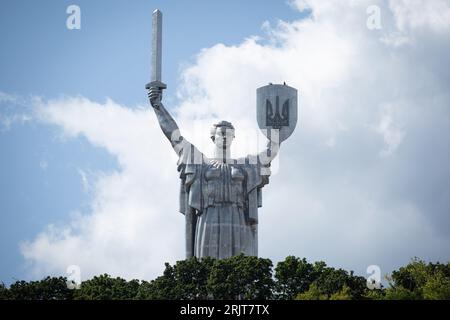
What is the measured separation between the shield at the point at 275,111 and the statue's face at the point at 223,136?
1695 millimetres

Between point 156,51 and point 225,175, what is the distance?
7.23 metres

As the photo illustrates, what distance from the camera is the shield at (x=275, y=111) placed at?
266 feet

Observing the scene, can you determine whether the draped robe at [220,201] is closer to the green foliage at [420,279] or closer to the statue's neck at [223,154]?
the statue's neck at [223,154]

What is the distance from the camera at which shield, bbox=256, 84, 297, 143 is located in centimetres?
8119

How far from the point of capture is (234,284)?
75.3m

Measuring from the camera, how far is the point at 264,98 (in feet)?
266

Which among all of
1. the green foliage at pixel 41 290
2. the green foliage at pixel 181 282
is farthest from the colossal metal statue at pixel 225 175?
the green foliage at pixel 41 290

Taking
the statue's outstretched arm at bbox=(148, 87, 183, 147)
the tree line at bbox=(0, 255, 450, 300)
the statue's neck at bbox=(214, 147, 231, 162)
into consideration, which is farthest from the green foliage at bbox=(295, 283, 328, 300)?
the statue's outstretched arm at bbox=(148, 87, 183, 147)

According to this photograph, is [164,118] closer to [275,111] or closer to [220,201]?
[220,201]

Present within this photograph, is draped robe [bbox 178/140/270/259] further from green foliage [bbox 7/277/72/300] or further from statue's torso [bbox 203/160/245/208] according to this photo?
green foliage [bbox 7/277/72/300]

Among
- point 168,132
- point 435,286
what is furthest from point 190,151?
point 435,286
